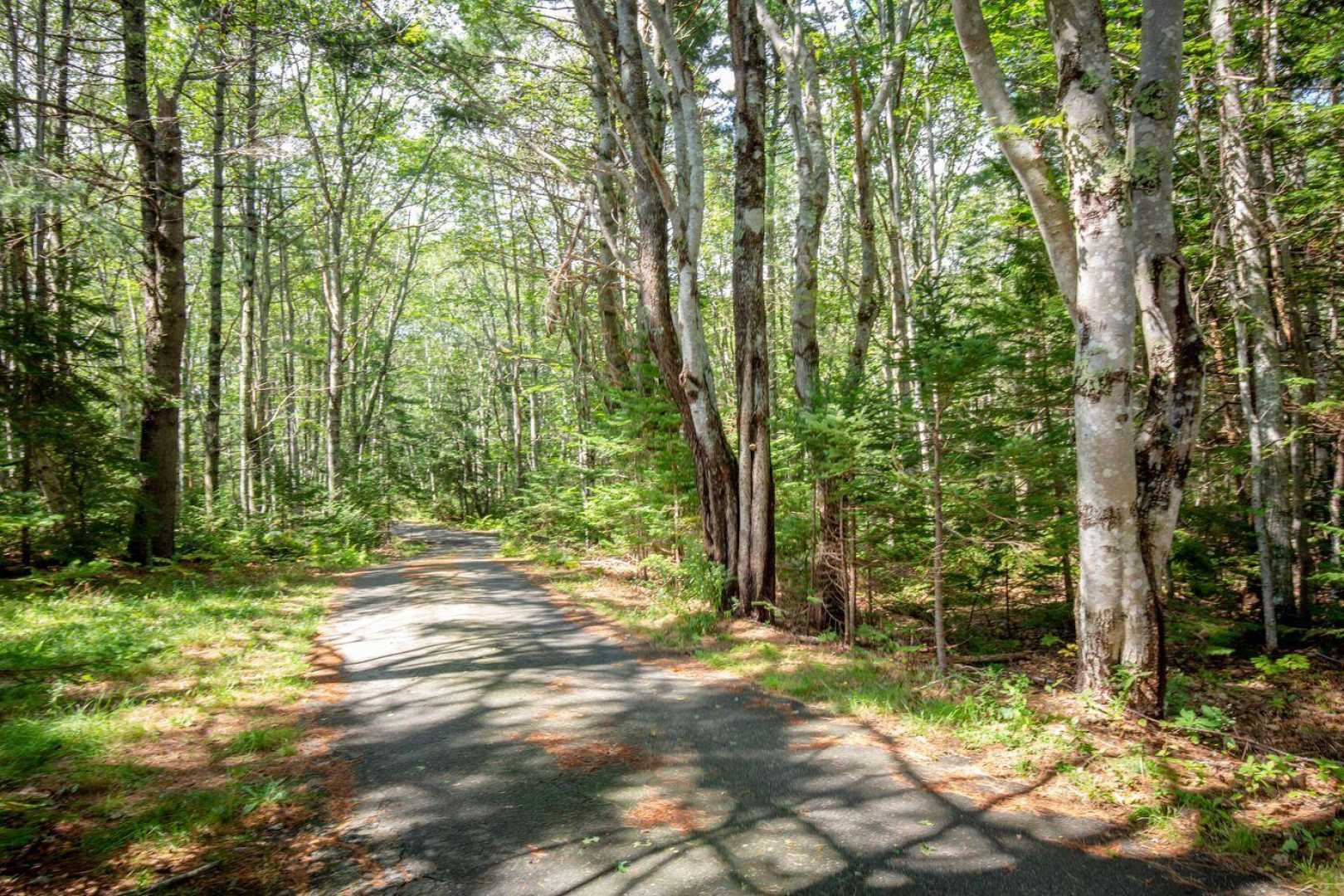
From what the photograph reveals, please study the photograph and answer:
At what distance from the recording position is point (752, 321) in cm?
809

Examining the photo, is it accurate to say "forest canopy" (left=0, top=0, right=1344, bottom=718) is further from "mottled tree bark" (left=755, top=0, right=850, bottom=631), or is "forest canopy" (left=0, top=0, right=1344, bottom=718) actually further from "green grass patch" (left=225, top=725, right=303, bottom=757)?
"green grass patch" (left=225, top=725, right=303, bottom=757)

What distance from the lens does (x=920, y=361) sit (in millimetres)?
5938

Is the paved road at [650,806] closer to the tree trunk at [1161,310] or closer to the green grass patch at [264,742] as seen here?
the green grass patch at [264,742]

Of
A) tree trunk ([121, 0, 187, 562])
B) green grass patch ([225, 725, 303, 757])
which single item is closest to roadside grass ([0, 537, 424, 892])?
green grass patch ([225, 725, 303, 757])

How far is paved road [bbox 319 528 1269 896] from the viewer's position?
281 centimetres

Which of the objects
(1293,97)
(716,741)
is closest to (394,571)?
(716,741)

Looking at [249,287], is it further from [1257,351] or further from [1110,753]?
[1257,351]

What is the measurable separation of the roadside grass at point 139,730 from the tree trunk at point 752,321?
510 centimetres

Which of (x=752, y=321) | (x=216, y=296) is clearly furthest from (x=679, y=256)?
(x=216, y=296)

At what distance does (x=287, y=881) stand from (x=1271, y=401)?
9.92 meters

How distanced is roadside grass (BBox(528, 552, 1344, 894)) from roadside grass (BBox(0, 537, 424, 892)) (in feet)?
12.9

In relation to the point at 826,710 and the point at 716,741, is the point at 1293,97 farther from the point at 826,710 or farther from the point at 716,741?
the point at 716,741

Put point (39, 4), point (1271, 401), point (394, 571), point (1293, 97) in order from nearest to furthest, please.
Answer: point (1271, 401) < point (1293, 97) < point (39, 4) < point (394, 571)

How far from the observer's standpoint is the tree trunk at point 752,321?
26.0 feet
